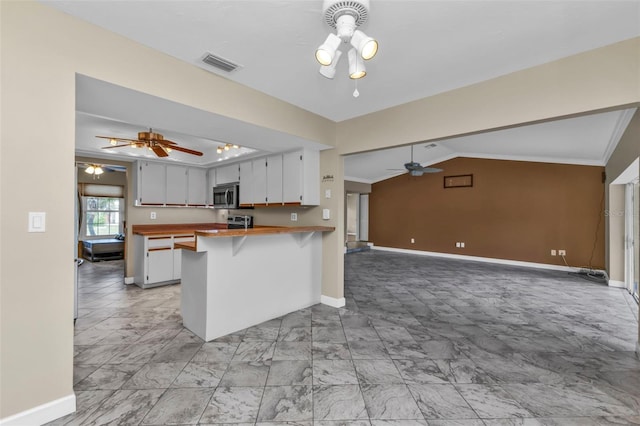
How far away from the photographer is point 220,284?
110 inches

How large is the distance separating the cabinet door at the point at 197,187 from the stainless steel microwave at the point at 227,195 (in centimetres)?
64

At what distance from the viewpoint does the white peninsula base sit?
8.97 ft

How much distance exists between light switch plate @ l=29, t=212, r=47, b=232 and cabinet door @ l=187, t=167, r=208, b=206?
403 cm

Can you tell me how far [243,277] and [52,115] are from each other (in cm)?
202

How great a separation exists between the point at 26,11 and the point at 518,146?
7476 millimetres

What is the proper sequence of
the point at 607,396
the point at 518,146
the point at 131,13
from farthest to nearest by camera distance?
the point at 518,146, the point at 607,396, the point at 131,13

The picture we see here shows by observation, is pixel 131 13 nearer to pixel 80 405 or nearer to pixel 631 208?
pixel 80 405

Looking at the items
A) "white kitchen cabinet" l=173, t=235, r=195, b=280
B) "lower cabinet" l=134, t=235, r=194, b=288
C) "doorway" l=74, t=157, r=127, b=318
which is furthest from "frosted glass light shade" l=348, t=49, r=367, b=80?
"doorway" l=74, t=157, r=127, b=318

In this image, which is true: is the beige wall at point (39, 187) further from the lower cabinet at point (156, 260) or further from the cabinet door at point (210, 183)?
the cabinet door at point (210, 183)

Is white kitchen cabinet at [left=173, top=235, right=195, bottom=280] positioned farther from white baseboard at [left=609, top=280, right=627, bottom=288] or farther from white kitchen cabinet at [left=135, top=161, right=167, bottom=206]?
white baseboard at [left=609, top=280, right=627, bottom=288]

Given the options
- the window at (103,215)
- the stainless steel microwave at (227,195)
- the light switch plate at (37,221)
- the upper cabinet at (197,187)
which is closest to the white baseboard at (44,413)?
the light switch plate at (37,221)

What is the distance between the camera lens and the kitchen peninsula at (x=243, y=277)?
2.72 metres

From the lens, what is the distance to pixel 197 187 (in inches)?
222

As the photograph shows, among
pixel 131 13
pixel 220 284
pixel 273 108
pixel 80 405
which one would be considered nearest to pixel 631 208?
pixel 273 108
